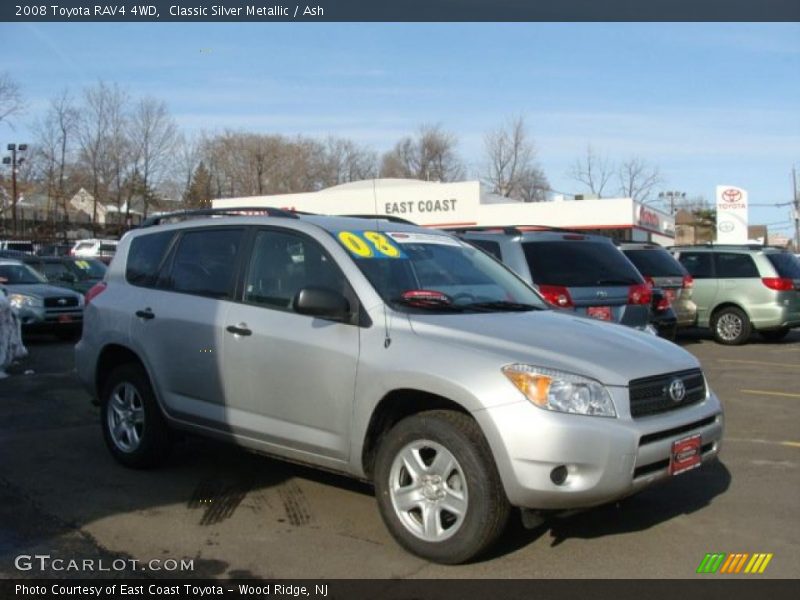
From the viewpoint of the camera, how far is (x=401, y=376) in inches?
169

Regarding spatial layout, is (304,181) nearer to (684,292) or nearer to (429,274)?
(684,292)

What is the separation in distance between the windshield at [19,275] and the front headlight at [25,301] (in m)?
1.03

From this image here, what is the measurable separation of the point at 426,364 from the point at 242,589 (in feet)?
4.75

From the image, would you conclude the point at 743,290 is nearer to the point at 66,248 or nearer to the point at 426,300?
the point at 426,300

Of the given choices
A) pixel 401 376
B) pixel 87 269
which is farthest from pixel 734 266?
pixel 87 269

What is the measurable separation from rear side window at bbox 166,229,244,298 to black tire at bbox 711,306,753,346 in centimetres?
1130

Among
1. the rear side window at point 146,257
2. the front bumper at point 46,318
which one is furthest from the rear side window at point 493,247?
the front bumper at point 46,318

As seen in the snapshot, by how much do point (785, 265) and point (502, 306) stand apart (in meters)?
Answer: 11.1

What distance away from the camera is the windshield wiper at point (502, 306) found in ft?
16.1

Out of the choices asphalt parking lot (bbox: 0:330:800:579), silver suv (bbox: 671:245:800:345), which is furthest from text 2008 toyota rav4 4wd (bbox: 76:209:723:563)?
silver suv (bbox: 671:245:800:345)

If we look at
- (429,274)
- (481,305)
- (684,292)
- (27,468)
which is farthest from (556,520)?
(684,292)

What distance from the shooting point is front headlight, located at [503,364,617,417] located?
3.97m

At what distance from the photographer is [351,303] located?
184 inches

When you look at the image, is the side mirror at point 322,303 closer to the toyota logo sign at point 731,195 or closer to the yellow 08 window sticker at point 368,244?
the yellow 08 window sticker at point 368,244
